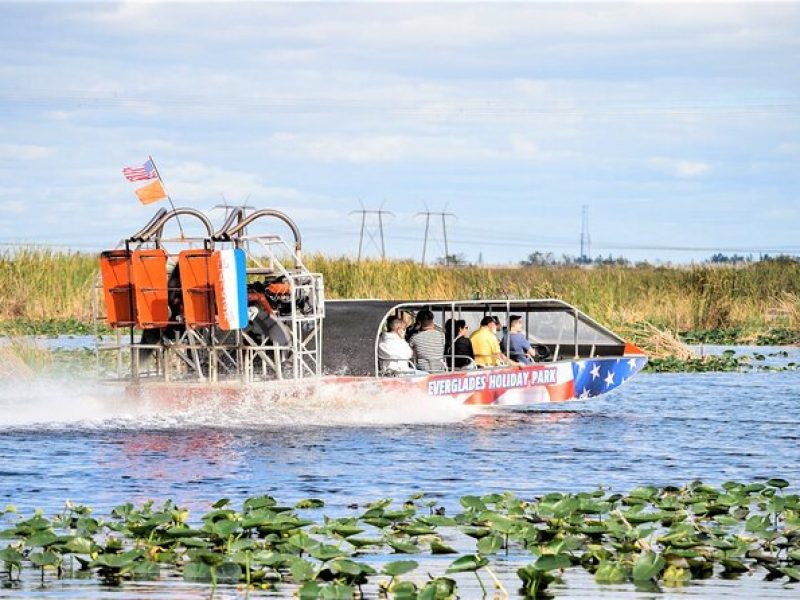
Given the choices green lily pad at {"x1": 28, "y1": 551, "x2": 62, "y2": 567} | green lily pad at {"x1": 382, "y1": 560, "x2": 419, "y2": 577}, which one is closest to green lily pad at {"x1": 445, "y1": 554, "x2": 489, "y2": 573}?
green lily pad at {"x1": 382, "y1": 560, "x2": 419, "y2": 577}

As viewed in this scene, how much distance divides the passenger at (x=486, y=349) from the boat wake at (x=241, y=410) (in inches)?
41.7

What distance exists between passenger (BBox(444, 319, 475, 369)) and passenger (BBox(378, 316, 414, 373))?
0.99m

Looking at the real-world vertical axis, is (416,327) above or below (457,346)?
above

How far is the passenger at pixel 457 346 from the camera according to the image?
22005 millimetres

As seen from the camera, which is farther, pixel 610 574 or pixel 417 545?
pixel 417 545

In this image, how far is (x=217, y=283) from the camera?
18.3m

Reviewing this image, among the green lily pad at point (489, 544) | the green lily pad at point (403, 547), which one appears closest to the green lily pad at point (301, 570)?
the green lily pad at point (403, 547)

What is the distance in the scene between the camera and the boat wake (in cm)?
1881

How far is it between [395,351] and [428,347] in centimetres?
61

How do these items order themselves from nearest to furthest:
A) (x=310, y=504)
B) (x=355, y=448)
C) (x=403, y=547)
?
(x=403, y=547)
(x=310, y=504)
(x=355, y=448)

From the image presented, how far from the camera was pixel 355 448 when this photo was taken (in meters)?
17.6

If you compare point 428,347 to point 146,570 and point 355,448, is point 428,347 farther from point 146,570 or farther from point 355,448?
point 146,570

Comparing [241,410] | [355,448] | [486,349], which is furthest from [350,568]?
[486,349]

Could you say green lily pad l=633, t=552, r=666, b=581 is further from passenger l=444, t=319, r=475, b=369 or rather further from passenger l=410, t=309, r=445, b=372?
passenger l=444, t=319, r=475, b=369
